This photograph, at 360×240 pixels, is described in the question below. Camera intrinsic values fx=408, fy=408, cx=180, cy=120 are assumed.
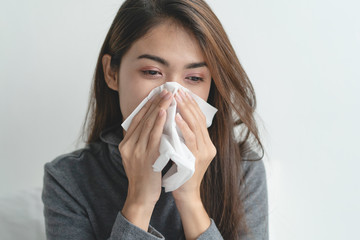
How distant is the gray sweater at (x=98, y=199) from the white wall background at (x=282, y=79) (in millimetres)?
229

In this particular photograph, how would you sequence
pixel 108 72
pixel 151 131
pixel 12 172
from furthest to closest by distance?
pixel 12 172, pixel 108 72, pixel 151 131

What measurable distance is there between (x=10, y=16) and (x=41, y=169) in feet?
2.02

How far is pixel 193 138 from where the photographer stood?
1.03 m

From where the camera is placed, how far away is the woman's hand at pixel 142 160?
1016 millimetres

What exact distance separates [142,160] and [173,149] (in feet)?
0.40

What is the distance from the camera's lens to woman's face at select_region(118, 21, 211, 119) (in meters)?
1.07

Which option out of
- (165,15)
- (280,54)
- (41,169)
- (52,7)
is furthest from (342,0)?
(41,169)

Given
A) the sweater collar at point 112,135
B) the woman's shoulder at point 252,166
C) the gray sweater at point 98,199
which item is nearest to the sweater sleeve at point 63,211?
the gray sweater at point 98,199

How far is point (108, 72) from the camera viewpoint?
4.11 ft

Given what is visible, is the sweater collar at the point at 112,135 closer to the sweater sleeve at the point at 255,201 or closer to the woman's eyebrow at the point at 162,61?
the woman's eyebrow at the point at 162,61

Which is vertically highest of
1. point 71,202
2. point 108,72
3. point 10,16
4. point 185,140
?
point 10,16

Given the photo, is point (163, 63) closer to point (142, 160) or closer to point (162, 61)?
point (162, 61)

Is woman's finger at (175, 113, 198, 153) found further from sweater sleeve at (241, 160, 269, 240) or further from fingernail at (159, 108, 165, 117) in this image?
sweater sleeve at (241, 160, 269, 240)

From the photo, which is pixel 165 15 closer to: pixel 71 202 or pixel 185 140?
pixel 185 140
